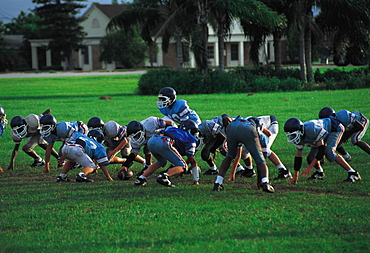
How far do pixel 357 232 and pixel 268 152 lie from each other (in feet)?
10.0

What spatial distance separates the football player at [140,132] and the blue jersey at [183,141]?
650 mm

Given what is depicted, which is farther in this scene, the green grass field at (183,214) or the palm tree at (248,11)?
the palm tree at (248,11)

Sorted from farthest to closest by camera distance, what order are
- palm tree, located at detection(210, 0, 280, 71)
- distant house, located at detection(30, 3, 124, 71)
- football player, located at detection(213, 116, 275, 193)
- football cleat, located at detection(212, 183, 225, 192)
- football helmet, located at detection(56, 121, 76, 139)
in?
distant house, located at detection(30, 3, 124, 71) < palm tree, located at detection(210, 0, 280, 71) < football helmet, located at detection(56, 121, 76, 139) < football cleat, located at detection(212, 183, 225, 192) < football player, located at detection(213, 116, 275, 193)

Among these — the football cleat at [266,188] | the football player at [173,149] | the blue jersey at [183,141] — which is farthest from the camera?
the blue jersey at [183,141]

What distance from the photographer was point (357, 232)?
6289mm

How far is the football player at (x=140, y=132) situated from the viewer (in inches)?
380

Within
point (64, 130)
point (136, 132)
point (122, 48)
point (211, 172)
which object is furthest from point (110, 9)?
point (136, 132)

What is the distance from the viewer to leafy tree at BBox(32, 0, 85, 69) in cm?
6219

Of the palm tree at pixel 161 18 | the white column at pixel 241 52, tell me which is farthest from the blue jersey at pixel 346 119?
the white column at pixel 241 52

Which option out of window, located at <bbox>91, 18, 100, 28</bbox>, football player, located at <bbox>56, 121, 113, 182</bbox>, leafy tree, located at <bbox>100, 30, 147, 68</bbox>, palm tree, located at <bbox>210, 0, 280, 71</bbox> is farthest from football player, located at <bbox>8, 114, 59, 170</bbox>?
window, located at <bbox>91, 18, 100, 28</bbox>

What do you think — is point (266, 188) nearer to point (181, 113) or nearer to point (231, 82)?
point (181, 113)

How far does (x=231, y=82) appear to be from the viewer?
2989cm

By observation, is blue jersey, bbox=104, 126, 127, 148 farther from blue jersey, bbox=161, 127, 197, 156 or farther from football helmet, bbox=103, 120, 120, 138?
blue jersey, bbox=161, 127, 197, 156

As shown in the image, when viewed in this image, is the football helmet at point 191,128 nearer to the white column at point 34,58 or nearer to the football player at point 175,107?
the football player at point 175,107
